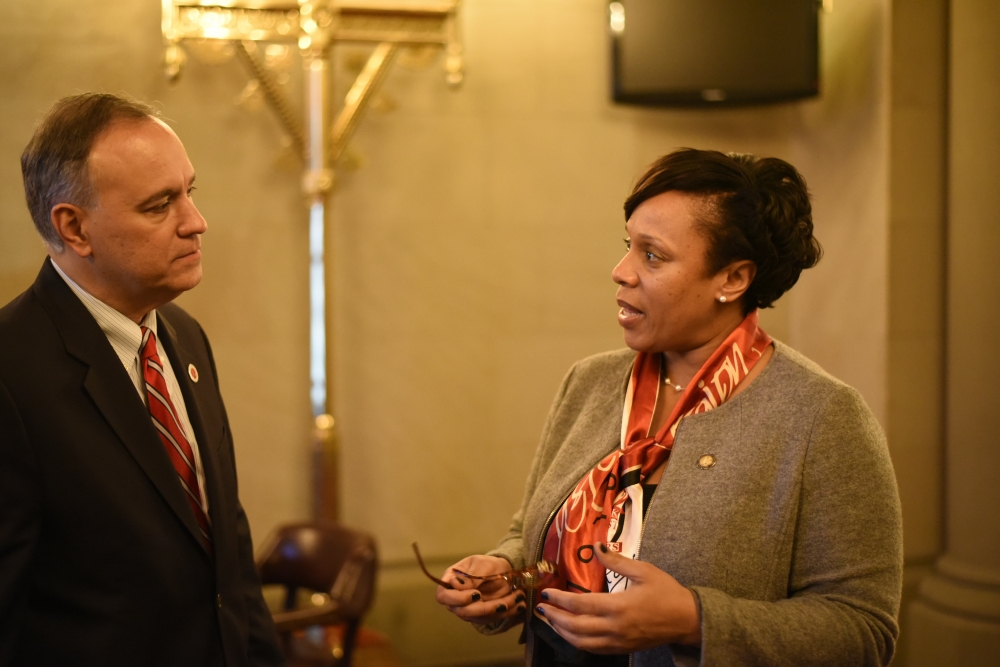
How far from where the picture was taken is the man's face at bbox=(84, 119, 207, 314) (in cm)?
A: 171

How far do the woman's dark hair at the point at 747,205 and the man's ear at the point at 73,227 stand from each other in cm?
109

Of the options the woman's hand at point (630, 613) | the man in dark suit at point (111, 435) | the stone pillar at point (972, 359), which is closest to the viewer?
the woman's hand at point (630, 613)

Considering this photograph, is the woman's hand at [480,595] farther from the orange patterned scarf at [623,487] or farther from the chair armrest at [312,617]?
the chair armrest at [312,617]

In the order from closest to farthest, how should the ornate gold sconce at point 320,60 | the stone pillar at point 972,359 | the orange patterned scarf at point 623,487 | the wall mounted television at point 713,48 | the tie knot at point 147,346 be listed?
the orange patterned scarf at point 623,487 < the tie knot at point 147,346 < the ornate gold sconce at point 320,60 < the stone pillar at point 972,359 < the wall mounted television at point 713,48

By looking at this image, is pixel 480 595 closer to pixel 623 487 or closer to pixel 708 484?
pixel 623 487

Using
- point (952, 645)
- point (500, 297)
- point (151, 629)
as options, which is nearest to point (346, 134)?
point (500, 297)

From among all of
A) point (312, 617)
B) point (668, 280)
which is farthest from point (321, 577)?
point (668, 280)

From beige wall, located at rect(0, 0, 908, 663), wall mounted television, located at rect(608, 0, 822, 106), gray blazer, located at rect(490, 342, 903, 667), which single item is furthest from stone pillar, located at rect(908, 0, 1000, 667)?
gray blazer, located at rect(490, 342, 903, 667)

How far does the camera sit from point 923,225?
3.87m

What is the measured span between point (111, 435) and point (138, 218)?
428 millimetres

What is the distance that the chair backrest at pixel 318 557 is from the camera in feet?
9.55

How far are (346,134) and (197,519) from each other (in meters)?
2.16

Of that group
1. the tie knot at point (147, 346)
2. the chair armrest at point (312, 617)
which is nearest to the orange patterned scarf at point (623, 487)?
the tie knot at point (147, 346)

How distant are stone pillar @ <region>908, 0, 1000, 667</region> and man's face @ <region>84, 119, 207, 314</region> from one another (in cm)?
322
